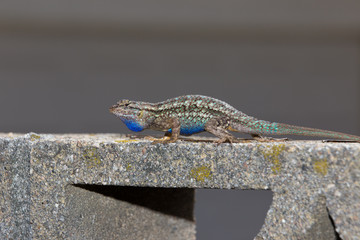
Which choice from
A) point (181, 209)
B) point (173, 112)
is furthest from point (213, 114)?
point (181, 209)

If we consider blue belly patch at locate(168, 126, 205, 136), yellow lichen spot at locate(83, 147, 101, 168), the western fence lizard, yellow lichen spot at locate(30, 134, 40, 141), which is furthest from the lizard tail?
yellow lichen spot at locate(30, 134, 40, 141)

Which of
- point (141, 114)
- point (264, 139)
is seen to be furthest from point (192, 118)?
point (264, 139)

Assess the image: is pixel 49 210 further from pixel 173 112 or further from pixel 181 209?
pixel 181 209

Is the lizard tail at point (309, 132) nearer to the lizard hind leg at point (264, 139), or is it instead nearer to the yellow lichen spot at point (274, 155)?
the lizard hind leg at point (264, 139)

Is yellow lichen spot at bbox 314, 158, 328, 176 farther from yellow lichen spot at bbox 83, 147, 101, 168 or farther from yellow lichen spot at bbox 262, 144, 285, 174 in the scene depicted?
yellow lichen spot at bbox 83, 147, 101, 168

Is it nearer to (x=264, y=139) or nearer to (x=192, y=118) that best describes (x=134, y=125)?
(x=192, y=118)
